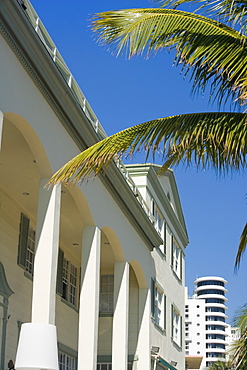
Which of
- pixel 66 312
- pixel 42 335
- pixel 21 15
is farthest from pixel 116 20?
pixel 66 312

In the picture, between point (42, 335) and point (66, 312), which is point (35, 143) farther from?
point (66, 312)

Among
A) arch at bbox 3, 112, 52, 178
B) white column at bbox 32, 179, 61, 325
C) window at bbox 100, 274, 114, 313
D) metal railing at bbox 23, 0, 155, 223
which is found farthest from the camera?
window at bbox 100, 274, 114, 313

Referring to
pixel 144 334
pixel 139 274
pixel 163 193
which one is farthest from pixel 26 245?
pixel 163 193

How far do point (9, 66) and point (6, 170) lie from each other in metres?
5.20

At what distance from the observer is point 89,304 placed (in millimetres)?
16109

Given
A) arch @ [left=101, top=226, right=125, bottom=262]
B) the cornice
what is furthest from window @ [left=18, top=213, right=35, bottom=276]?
the cornice

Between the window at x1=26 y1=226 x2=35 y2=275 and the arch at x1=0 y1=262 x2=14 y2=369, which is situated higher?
the window at x1=26 y1=226 x2=35 y2=275

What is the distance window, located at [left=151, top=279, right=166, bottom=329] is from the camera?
82.0 feet

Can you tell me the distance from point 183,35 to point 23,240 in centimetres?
1024

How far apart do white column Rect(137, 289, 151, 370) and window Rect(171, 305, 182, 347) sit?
6701 mm

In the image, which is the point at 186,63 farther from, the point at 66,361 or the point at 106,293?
the point at 106,293

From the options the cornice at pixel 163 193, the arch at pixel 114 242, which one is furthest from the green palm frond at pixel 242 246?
the cornice at pixel 163 193

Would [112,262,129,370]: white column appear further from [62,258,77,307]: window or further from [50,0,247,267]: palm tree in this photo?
[50,0,247,267]: palm tree

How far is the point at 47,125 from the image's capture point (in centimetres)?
1348
